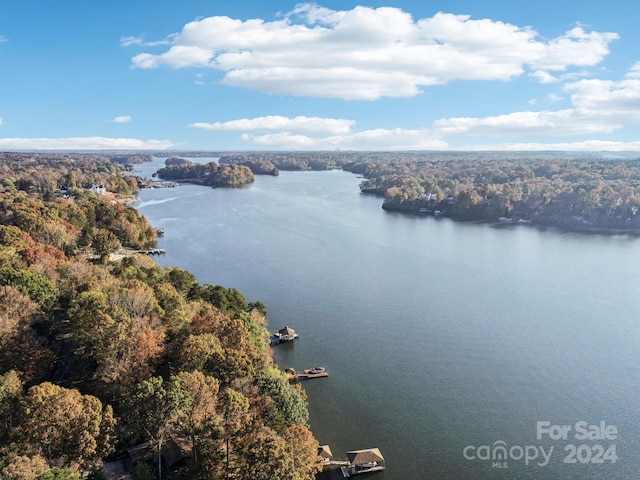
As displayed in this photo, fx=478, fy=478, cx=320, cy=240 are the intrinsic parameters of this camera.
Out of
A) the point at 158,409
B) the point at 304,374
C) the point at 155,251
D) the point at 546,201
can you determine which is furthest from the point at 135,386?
the point at 546,201

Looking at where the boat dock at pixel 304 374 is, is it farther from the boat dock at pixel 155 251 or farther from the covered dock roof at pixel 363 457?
the boat dock at pixel 155 251

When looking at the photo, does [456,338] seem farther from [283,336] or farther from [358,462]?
[358,462]

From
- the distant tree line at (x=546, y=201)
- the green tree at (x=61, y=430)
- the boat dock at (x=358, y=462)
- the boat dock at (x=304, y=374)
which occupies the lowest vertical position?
the boat dock at (x=358, y=462)

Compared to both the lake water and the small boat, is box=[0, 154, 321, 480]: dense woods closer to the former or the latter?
the small boat

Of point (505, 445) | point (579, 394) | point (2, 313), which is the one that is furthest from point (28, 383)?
point (579, 394)

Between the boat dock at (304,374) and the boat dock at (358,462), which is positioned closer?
the boat dock at (358,462)

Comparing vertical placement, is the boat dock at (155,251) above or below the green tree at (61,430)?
below

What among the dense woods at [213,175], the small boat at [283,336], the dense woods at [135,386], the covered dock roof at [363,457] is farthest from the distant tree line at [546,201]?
the covered dock roof at [363,457]
